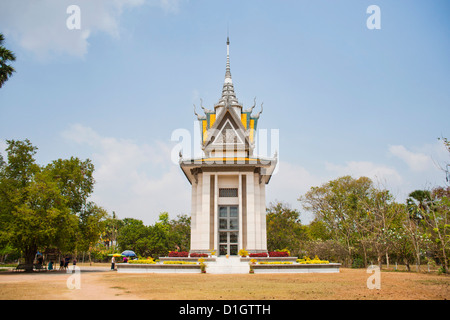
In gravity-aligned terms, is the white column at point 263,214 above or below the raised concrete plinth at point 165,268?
above

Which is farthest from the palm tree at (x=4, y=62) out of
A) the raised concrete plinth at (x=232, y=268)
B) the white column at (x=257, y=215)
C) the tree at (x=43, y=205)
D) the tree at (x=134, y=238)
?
the tree at (x=134, y=238)

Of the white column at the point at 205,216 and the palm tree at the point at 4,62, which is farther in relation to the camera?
the white column at the point at 205,216

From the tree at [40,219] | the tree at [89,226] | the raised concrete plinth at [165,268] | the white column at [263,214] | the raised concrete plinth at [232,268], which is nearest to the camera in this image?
the raised concrete plinth at [232,268]

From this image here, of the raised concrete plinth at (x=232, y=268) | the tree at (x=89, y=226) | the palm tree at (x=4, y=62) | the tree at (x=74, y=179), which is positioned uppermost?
the palm tree at (x=4, y=62)

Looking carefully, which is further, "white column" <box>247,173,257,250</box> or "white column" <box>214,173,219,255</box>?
"white column" <box>214,173,219,255</box>

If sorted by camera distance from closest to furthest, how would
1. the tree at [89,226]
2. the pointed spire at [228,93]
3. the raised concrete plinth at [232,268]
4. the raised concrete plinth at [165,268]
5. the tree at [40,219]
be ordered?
1. the raised concrete plinth at [232,268]
2. the raised concrete plinth at [165,268]
3. the tree at [40,219]
4. the tree at [89,226]
5. the pointed spire at [228,93]

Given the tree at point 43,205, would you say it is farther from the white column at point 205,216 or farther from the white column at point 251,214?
the white column at point 251,214

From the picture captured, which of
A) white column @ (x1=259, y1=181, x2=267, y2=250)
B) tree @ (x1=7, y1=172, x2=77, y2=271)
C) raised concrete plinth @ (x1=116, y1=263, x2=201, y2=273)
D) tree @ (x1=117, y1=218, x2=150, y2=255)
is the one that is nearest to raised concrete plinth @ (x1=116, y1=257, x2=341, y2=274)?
raised concrete plinth @ (x1=116, y1=263, x2=201, y2=273)

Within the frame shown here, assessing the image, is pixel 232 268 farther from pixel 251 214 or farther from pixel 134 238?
pixel 134 238

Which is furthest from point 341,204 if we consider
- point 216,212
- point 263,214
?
point 216,212

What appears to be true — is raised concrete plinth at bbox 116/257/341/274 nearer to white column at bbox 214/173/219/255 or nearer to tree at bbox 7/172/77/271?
tree at bbox 7/172/77/271

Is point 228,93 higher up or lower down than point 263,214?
higher up
